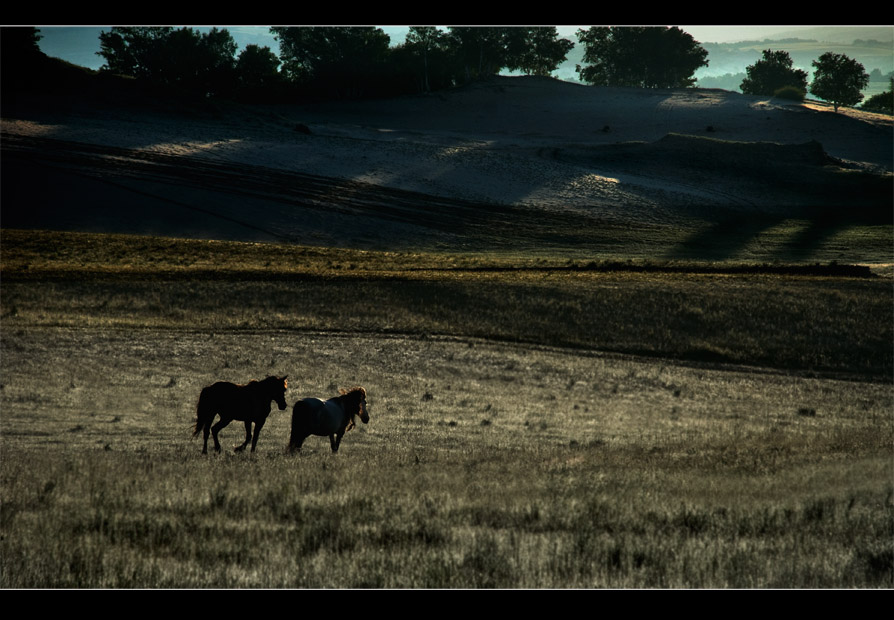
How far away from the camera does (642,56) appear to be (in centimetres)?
17900

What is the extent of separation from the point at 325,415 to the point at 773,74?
192 m

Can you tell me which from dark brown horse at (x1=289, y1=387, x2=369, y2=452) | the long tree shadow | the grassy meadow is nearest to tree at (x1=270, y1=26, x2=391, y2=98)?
the long tree shadow

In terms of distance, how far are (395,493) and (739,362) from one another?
22502 mm

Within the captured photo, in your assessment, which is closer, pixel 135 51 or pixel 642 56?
pixel 135 51

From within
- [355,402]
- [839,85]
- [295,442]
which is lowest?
[295,442]

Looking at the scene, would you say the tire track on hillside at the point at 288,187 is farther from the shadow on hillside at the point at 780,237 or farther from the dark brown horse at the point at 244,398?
the dark brown horse at the point at 244,398

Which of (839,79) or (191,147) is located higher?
(839,79)

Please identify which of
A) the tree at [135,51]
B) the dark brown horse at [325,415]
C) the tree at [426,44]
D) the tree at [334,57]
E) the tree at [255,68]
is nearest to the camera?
the dark brown horse at [325,415]

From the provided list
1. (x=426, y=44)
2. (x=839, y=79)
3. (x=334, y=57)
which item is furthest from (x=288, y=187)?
(x=839, y=79)

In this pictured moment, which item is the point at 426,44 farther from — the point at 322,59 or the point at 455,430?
the point at 455,430

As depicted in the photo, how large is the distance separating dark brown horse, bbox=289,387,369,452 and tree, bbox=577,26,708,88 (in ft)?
567

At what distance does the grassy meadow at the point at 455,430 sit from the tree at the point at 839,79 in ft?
408

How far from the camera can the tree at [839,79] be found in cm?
15288

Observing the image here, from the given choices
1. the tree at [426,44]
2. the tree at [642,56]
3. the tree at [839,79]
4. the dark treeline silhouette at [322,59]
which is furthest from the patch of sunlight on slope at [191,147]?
the tree at [839,79]
